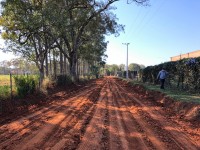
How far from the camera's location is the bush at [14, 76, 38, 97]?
51.9 feet

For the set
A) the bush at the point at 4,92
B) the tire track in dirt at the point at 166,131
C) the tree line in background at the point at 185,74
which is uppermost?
the tree line in background at the point at 185,74

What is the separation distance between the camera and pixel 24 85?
54.1 feet

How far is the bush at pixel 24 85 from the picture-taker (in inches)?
623

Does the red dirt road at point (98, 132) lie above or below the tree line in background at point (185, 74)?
below

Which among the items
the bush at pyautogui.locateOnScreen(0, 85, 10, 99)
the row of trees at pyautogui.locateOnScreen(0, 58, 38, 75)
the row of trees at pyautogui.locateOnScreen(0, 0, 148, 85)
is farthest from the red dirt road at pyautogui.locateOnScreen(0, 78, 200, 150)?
the row of trees at pyautogui.locateOnScreen(0, 58, 38, 75)

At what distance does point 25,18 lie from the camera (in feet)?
67.6

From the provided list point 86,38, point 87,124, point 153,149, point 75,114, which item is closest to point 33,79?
point 75,114

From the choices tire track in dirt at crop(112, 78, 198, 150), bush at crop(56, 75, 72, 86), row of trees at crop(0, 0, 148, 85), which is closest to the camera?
tire track in dirt at crop(112, 78, 198, 150)

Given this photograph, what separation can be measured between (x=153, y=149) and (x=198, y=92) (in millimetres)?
11974

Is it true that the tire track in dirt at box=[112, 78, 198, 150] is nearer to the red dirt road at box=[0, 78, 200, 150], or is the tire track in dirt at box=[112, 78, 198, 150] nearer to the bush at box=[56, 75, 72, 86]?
the red dirt road at box=[0, 78, 200, 150]

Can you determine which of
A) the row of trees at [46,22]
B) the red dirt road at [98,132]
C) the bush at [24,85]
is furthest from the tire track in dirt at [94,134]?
the row of trees at [46,22]

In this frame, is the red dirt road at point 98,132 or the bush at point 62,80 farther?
the bush at point 62,80

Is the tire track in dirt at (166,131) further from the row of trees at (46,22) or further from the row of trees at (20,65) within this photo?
the row of trees at (20,65)

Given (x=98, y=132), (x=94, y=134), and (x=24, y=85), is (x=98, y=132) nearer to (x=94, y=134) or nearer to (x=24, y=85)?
(x=94, y=134)
